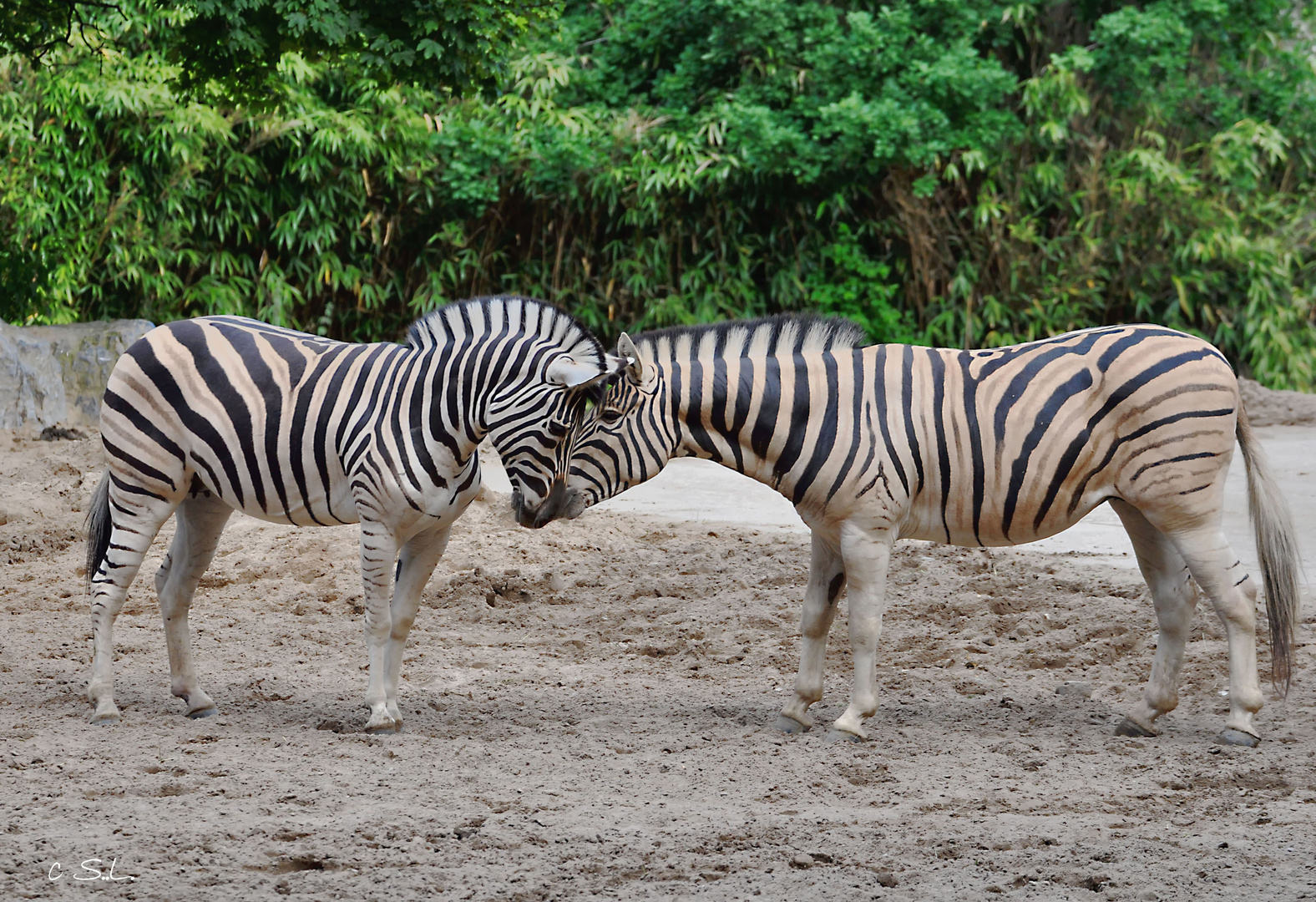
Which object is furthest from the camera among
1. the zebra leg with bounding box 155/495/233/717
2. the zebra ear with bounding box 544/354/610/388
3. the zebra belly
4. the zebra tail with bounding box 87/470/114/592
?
the zebra tail with bounding box 87/470/114/592

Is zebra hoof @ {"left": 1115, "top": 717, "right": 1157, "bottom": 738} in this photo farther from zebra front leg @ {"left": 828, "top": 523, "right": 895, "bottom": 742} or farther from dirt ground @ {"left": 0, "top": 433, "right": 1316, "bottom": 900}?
zebra front leg @ {"left": 828, "top": 523, "right": 895, "bottom": 742}

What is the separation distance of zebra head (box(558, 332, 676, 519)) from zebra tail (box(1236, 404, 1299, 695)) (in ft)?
6.99

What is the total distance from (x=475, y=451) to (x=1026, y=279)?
964 centimetres

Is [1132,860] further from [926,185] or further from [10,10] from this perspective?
[926,185]

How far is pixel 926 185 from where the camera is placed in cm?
1196

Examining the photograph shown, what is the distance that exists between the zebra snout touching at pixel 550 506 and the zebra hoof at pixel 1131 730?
86.3 inches

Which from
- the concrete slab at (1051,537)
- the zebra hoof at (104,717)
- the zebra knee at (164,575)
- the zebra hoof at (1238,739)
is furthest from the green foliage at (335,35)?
the zebra hoof at (1238,739)

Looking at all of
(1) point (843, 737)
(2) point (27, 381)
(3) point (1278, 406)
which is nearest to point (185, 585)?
(1) point (843, 737)

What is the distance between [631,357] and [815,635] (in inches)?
50.5

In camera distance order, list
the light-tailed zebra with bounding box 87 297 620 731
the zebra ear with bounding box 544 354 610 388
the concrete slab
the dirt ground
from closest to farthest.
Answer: the dirt ground, the zebra ear with bounding box 544 354 610 388, the light-tailed zebra with bounding box 87 297 620 731, the concrete slab

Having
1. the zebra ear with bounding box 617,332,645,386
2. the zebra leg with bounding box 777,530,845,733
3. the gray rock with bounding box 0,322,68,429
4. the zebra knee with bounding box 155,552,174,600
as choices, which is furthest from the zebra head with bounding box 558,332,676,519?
the gray rock with bounding box 0,322,68,429

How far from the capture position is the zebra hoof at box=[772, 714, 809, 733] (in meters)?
4.57

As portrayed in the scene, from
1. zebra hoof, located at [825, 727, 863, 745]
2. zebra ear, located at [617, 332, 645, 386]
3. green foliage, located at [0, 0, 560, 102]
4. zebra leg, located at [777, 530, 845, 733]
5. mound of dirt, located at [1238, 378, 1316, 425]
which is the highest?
green foliage, located at [0, 0, 560, 102]

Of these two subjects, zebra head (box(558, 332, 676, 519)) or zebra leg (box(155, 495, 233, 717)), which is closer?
zebra head (box(558, 332, 676, 519))
